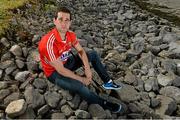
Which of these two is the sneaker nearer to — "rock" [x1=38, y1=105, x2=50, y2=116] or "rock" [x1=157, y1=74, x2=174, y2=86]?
"rock" [x1=38, y1=105, x2=50, y2=116]

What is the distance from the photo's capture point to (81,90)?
8.58 meters

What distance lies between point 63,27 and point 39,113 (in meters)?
2.03

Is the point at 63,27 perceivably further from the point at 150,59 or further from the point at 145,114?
the point at 150,59

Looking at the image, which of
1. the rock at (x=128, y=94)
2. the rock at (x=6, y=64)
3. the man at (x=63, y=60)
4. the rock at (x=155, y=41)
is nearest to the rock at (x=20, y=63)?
the rock at (x=6, y=64)

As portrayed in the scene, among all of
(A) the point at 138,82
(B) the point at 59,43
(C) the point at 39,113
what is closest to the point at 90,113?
(C) the point at 39,113

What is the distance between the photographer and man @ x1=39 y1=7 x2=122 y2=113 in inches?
334

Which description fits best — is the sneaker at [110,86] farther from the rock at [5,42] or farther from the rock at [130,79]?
the rock at [5,42]

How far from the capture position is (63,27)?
8641 mm

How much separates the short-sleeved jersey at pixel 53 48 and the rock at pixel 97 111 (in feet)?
4.15

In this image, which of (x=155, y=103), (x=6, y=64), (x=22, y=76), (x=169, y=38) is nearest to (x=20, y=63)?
(x=6, y=64)

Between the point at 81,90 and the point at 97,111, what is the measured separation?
1.99 ft

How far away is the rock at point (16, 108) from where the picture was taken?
802cm

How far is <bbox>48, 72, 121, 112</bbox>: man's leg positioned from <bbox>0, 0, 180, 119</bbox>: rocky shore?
0.14 meters

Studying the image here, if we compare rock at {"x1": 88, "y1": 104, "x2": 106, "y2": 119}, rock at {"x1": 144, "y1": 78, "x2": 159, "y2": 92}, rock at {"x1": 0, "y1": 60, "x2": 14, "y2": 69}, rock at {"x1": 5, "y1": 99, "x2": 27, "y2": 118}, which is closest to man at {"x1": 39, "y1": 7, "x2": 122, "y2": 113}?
rock at {"x1": 88, "y1": 104, "x2": 106, "y2": 119}
